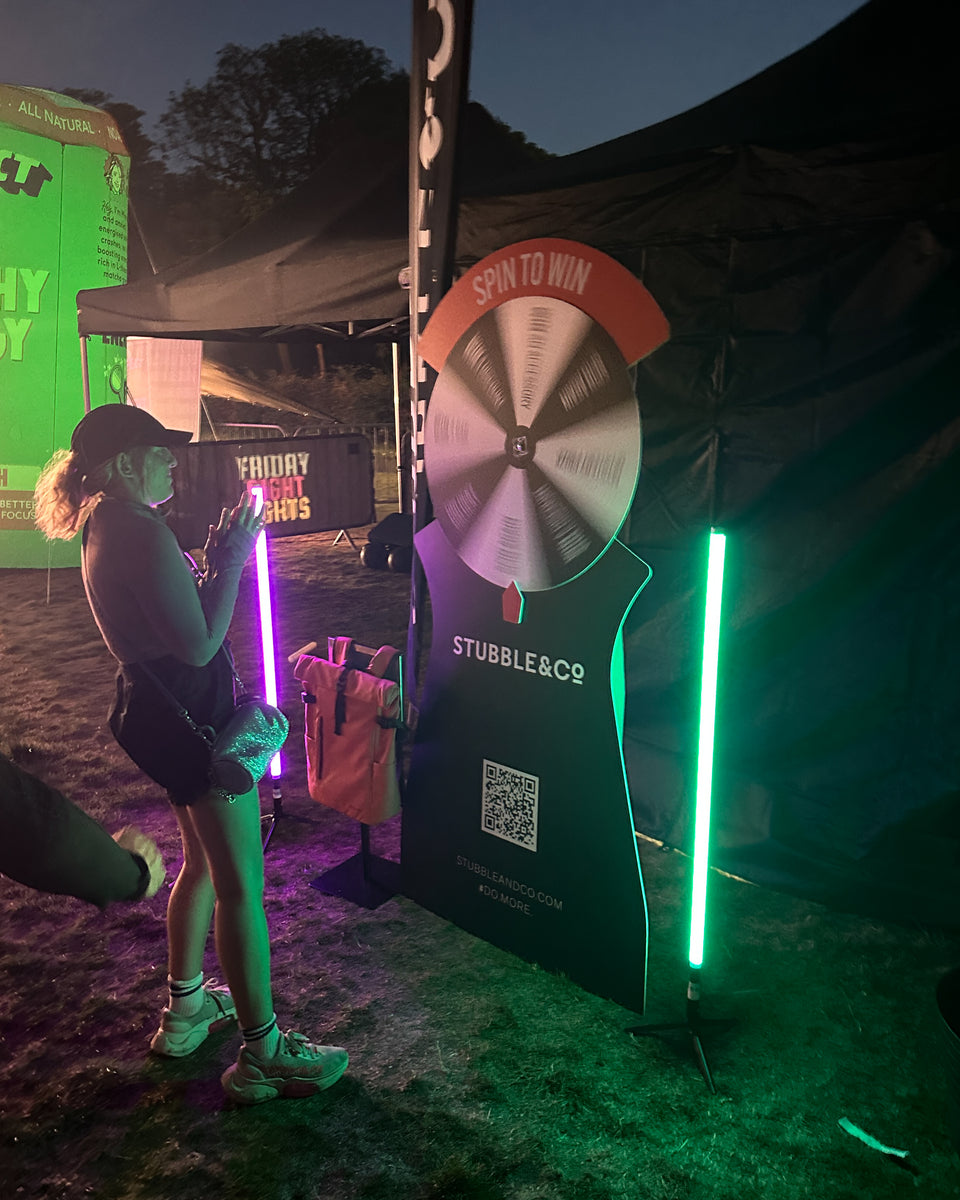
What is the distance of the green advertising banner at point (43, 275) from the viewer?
1003 cm

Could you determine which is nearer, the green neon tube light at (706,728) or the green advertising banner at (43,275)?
the green neon tube light at (706,728)

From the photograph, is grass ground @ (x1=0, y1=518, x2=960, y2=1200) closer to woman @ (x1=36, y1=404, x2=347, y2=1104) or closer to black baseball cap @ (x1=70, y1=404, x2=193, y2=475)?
woman @ (x1=36, y1=404, x2=347, y2=1104)

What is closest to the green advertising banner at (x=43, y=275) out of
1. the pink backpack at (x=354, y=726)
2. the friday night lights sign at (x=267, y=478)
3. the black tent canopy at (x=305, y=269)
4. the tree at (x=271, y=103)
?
the friday night lights sign at (x=267, y=478)

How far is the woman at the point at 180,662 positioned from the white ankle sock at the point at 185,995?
199 millimetres

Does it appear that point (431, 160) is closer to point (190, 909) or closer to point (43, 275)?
point (190, 909)

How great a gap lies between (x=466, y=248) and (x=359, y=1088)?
10.8 feet

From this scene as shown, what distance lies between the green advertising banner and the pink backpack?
8431 mm

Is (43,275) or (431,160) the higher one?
(43,275)

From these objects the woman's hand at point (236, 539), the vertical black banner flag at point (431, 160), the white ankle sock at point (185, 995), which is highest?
the vertical black banner flag at point (431, 160)

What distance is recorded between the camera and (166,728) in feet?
7.48

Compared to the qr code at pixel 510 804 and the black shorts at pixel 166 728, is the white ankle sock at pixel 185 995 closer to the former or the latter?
the black shorts at pixel 166 728

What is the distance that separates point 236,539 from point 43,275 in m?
9.79

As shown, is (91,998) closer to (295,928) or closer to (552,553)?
(295,928)

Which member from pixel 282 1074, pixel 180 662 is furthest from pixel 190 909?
pixel 180 662
